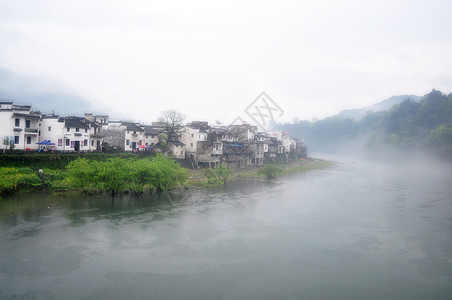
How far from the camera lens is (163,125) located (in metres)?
48.3

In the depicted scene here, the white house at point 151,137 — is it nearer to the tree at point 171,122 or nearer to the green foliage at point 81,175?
the tree at point 171,122

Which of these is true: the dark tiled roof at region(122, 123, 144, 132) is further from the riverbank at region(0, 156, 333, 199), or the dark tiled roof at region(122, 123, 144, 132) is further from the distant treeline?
the distant treeline

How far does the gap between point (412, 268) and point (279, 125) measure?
167 meters

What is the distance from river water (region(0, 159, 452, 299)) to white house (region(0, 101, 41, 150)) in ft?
36.5

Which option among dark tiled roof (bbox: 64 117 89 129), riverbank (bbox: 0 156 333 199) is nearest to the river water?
riverbank (bbox: 0 156 333 199)

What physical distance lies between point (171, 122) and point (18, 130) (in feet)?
67.9

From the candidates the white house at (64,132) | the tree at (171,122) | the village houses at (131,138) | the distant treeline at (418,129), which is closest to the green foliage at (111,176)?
the village houses at (131,138)

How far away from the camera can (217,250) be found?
16.3 metres

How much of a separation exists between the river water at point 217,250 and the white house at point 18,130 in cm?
1113

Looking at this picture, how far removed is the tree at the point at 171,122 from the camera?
46406 mm

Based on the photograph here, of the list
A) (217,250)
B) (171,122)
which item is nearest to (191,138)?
(171,122)

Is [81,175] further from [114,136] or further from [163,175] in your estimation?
[114,136]

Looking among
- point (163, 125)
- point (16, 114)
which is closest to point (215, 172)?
point (163, 125)

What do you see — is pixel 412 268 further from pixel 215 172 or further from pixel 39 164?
pixel 39 164
